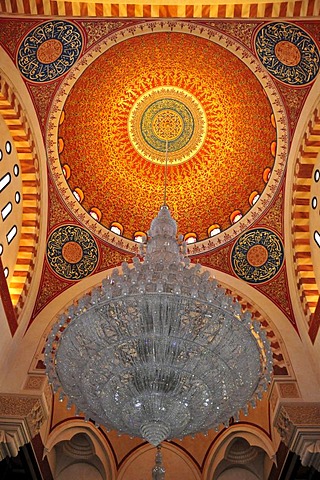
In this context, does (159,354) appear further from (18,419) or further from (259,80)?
(259,80)

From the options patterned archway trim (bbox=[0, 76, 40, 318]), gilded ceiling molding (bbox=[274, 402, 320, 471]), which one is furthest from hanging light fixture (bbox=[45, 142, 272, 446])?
patterned archway trim (bbox=[0, 76, 40, 318])

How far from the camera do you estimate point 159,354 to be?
15.9 feet

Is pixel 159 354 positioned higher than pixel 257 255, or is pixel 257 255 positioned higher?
pixel 257 255

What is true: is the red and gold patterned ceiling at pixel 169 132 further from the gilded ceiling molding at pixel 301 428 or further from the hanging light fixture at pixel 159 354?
the hanging light fixture at pixel 159 354

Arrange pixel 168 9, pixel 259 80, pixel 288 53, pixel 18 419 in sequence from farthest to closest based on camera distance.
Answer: pixel 259 80 < pixel 288 53 < pixel 168 9 < pixel 18 419

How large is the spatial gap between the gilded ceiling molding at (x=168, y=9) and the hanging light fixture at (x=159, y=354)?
383cm

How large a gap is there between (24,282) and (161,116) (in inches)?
138

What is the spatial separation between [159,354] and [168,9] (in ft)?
15.0

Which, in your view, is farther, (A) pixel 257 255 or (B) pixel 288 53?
(A) pixel 257 255

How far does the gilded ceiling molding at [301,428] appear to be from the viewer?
6.51 meters

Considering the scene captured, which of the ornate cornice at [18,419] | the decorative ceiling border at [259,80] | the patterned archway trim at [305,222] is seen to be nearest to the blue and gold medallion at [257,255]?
the decorative ceiling border at [259,80]

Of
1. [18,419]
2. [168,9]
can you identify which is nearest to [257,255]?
[168,9]

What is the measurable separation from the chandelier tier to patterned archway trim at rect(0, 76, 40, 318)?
10.7 feet

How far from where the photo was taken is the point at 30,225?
8.52m
